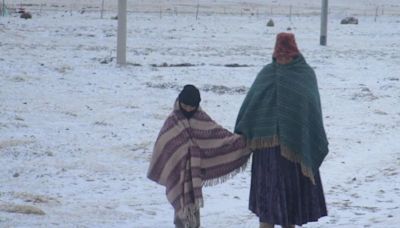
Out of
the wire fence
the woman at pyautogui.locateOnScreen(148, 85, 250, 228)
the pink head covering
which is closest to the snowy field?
the woman at pyautogui.locateOnScreen(148, 85, 250, 228)

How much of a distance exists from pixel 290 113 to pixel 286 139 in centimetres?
20

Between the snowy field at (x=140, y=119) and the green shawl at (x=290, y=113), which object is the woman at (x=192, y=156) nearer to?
the green shawl at (x=290, y=113)

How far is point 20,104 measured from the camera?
16.3 meters

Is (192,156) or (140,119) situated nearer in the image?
(192,156)

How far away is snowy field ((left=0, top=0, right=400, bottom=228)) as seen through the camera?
369 inches

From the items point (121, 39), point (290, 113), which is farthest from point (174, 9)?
point (290, 113)

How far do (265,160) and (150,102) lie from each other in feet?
32.9

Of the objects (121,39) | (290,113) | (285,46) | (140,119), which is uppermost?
(285,46)

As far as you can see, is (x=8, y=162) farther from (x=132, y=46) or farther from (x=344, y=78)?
(x=132, y=46)

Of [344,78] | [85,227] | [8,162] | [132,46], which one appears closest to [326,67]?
[344,78]

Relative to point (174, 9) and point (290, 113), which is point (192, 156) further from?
point (174, 9)

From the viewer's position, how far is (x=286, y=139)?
282 inches

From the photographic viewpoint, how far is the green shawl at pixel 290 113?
7.16m

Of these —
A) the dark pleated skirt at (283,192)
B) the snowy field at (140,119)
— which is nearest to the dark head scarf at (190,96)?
the dark pleated skirt at (283,192)
